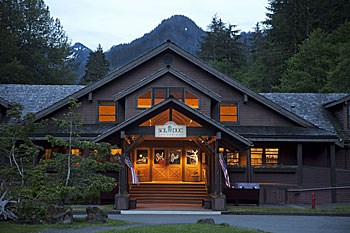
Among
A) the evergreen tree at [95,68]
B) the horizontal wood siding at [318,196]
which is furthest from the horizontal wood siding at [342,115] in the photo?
the evergreen tree at [95,68]

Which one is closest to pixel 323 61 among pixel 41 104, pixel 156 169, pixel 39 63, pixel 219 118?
pixel 219 118

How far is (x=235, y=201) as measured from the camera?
2289 cm

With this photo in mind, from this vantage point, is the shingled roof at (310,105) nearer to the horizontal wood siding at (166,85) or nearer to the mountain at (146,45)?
the horizontal wood siding at (166,85)

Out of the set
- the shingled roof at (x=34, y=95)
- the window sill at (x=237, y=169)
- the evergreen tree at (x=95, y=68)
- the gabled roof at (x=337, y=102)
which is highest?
the evergreen tree at (x=95, y=68)

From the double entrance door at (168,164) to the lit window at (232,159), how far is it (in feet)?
5.82

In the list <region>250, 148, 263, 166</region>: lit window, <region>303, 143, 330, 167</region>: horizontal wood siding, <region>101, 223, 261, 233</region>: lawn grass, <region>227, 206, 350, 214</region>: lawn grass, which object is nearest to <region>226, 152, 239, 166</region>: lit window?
<region>250, 148, 263, 166</region>: lit window

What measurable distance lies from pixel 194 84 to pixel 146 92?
267cm

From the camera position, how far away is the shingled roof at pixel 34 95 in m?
29.3

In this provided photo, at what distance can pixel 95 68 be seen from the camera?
72688mm

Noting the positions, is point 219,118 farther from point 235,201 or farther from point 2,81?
point 2,81

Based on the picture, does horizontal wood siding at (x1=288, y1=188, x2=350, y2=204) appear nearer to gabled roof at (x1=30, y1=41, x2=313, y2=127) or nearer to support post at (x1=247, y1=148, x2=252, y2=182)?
support post at (x1=247, y1=148, x2=252, y2=182)

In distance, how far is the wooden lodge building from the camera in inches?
979

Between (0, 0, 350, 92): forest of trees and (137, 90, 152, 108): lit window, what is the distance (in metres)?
16.5

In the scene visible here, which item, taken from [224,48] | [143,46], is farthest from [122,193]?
[143,46]
